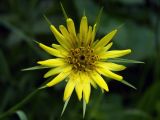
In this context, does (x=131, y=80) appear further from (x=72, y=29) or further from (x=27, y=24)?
(x=72, y=29)

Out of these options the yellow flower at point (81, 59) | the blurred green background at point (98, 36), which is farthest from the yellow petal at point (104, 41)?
the blurred green background at point (98, 36)

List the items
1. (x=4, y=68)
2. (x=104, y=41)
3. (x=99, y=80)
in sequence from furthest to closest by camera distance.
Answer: (x=4, y=68) → (x=104, y=41) → (x=99, y=80)

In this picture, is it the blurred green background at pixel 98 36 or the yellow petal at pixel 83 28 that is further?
the blurred green background at pixel 98 36

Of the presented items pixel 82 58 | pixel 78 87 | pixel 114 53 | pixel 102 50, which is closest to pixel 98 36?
pixel 82 58

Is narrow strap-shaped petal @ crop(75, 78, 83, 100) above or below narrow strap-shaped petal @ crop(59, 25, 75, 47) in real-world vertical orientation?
below

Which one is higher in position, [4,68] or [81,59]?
[4,68]

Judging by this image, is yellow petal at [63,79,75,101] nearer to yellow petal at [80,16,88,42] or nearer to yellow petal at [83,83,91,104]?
yellow petal at [83,83,91,104]

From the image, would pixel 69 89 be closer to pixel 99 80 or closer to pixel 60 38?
pixel 99 80

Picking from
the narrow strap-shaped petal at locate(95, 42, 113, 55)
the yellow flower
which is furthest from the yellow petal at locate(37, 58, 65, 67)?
the narrow strap-shaped petal at locate(95, 42, 113, 55)

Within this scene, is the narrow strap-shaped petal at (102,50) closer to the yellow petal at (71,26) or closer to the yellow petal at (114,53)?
the yellow petal at (114,53)
